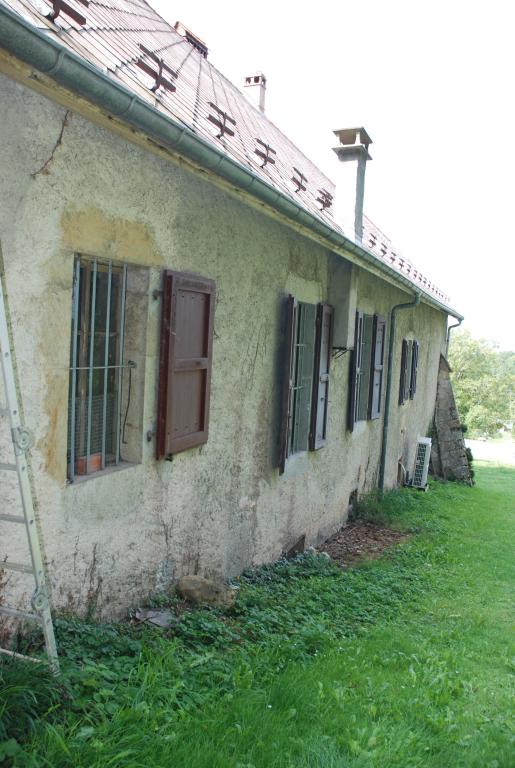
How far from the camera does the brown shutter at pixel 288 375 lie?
19.5 ft

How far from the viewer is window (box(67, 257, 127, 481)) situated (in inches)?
145

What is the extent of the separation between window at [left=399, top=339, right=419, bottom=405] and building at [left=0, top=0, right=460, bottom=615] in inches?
202


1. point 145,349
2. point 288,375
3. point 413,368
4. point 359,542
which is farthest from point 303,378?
point 413,368

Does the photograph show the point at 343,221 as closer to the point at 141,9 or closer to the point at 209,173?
the point at 141,9

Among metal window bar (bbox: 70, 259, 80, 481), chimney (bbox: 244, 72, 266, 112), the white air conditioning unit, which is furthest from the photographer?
the white air conditioning unit

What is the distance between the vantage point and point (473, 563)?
758cm

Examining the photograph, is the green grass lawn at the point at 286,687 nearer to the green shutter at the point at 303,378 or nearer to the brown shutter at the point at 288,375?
the brown shutter at the point at 288,375

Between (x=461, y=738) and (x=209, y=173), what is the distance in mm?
3459

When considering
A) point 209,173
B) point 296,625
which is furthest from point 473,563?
point 209,173

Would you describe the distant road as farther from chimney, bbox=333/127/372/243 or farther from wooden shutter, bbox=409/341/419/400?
chimney, bbox=333/127/372/243

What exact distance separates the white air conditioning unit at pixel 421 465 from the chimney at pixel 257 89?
23.5 ft

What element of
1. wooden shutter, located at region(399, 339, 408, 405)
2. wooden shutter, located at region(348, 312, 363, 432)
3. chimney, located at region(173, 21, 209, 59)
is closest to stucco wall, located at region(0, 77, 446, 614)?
wooden shutter, located at region(348, 312, 363, 432)

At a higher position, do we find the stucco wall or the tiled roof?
the tiled roof

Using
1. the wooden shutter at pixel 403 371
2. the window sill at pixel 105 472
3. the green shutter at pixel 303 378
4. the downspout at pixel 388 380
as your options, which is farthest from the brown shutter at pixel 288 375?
the wooden shutter at pixel 403 371
